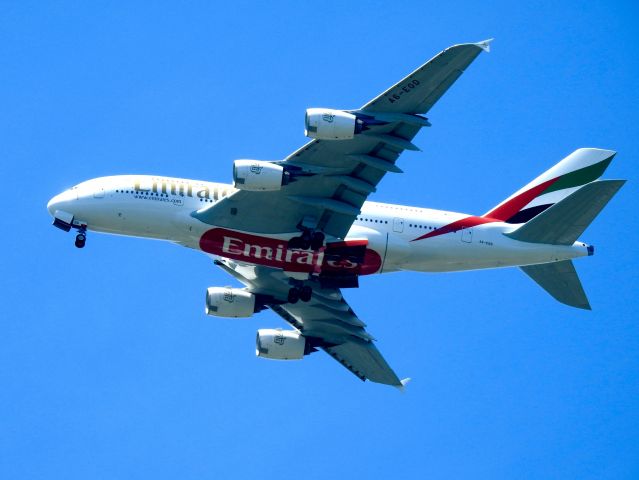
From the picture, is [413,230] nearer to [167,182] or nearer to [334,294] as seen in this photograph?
[334,294]

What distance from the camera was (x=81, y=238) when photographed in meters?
61.7

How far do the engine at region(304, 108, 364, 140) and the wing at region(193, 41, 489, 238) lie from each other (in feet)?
3.54

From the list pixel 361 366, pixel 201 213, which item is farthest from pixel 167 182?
pixel 361 366

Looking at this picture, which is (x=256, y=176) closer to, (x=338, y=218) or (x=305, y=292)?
(x=338, y=218)

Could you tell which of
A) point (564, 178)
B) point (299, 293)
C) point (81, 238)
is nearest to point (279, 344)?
point (299, 293)

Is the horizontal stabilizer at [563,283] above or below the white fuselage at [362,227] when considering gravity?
below

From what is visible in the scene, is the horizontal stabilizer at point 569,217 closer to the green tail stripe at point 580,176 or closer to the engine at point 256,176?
the green tail stripe at point 580,176

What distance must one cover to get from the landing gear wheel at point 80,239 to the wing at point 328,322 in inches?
344

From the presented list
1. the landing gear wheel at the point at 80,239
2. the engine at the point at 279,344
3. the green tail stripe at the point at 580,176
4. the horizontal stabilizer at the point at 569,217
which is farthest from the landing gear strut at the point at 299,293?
the green tail stripe at the point at 580,176

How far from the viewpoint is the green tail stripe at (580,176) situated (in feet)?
224

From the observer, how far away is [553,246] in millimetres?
63344

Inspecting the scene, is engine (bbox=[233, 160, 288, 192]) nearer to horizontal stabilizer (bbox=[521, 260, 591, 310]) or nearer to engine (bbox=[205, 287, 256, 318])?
engine (bbox=[205, 287, 256, 318])

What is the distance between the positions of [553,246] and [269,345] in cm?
1787

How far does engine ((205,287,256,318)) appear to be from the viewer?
2667 inches
